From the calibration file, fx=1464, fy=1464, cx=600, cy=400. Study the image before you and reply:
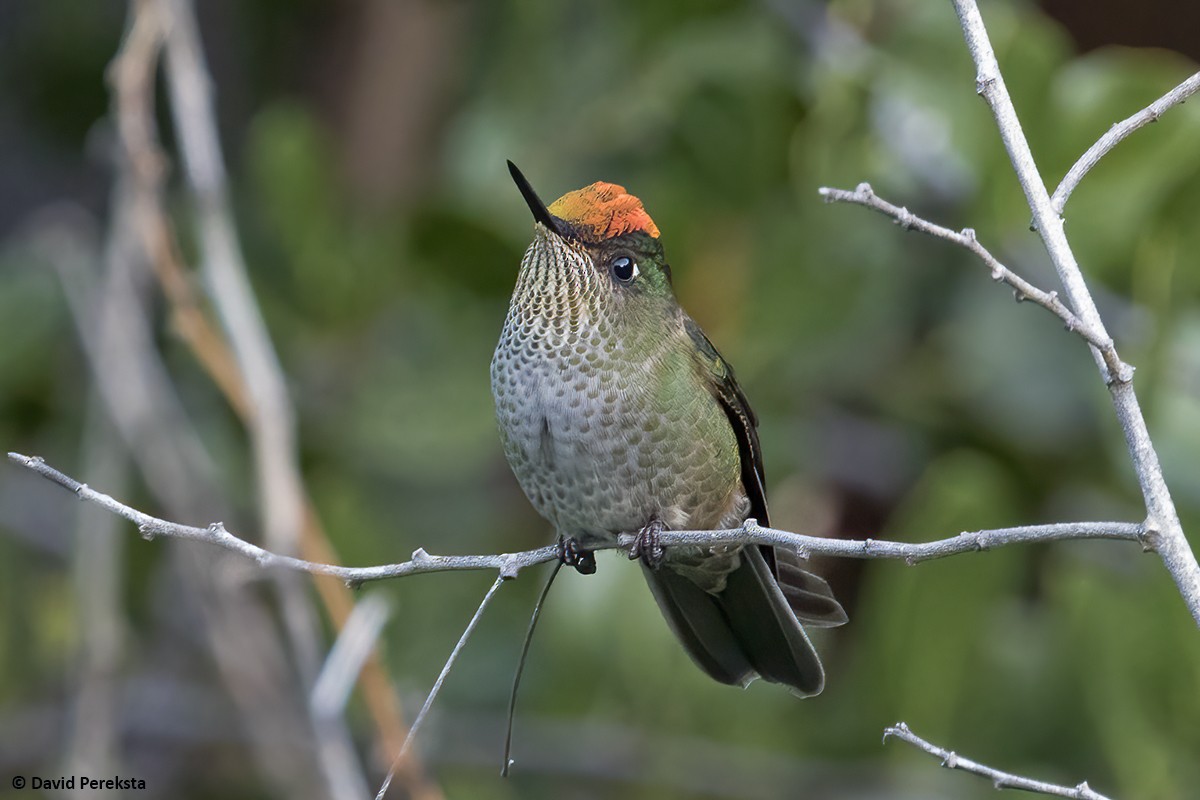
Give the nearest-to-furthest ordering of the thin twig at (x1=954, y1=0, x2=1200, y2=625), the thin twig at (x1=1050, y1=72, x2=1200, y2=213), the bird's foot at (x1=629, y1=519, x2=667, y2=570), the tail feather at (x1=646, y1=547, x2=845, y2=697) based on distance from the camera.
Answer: the thin twig at (x1=954, y1=0, x2=1200, y2=625) < the thin twig at (x1=1050, y1=72, x2=1200, y2=213) < the bird's foot at (x1=629, y1=519, x2=667, y2=570) < the tail feather at (x1=646, y1=547, x2=845, y2=697)

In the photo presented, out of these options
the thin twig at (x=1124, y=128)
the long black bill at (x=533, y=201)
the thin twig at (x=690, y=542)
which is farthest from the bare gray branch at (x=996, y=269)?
the long black bill at (x=533, y=201)

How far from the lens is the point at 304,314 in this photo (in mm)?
4199

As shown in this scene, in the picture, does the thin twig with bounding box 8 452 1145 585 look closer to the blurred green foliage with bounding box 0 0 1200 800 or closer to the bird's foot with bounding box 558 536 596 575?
the bird's foot with bounding box 558 536 596 575

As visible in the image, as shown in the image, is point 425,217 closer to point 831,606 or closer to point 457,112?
point 457,112

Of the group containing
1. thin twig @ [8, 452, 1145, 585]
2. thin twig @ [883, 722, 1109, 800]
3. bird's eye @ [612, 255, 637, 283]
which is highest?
bird's eye @ [612, 255, 637, 283]

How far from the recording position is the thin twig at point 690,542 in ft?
5.29

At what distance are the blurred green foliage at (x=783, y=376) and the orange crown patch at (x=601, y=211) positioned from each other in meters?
1.32

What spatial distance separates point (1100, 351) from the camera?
1.65 meters

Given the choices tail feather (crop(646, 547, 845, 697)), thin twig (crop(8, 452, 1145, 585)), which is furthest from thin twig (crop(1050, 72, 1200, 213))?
tail feather (crop(646, 547, 845, 697))

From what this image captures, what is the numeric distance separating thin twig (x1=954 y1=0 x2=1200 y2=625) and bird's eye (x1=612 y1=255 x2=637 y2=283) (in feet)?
2.52

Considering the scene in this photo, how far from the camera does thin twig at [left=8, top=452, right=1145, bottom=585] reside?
1.61 metres

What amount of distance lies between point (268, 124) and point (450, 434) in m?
0.98

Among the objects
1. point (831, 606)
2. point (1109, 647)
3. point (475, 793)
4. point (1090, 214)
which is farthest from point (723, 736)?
point (1090, 214)

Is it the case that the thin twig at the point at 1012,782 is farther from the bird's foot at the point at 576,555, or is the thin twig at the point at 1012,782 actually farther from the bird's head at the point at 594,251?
the bird's head at the point at 594,251
